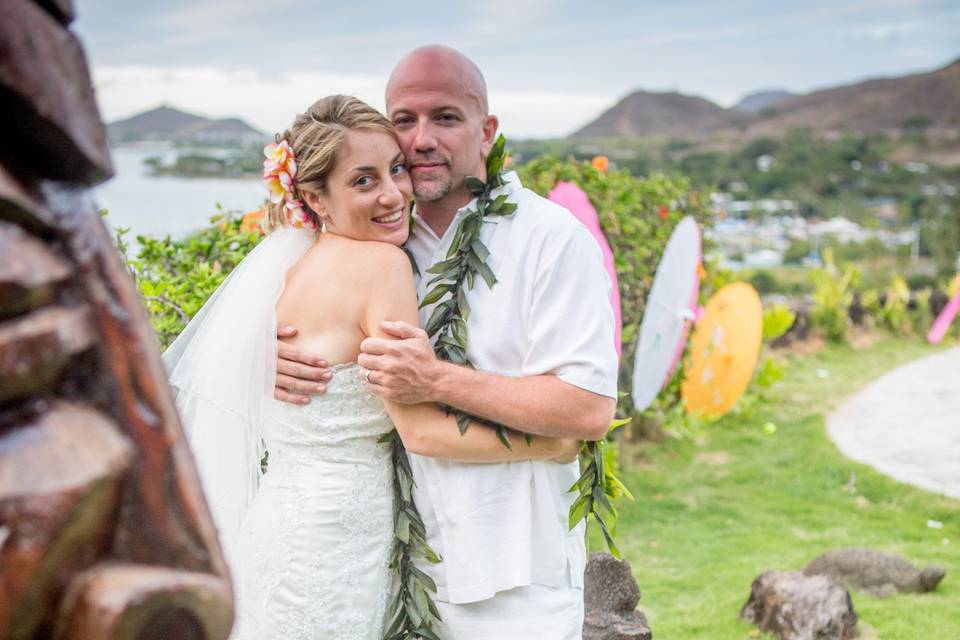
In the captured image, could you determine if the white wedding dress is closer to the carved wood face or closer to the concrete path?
the carved wood face

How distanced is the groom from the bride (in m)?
0.08

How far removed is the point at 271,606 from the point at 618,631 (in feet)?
6.66

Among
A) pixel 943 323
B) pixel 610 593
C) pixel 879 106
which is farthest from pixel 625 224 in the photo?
pixel 879 106

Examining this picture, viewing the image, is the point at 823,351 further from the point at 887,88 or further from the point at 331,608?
the point at 887,88

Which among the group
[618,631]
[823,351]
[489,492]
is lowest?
[823,351]

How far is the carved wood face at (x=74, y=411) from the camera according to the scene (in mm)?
771

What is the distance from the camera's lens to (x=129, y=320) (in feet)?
2.75

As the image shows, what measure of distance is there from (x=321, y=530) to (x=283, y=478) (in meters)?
0.17

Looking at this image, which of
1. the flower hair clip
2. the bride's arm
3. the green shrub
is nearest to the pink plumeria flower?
the flower hair clip

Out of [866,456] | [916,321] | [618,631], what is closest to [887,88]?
[916,321]

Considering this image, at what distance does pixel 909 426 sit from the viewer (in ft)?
31.3

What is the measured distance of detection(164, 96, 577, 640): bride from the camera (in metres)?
2.37

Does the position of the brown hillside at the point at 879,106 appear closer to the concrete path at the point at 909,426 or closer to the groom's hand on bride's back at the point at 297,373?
the concrete path at the point at 909,426

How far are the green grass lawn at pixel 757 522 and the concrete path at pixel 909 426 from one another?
0.91 feet
